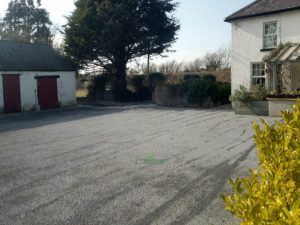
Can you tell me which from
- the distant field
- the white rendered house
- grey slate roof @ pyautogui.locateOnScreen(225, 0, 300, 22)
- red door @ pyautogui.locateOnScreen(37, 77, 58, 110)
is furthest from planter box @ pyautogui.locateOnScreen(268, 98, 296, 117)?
the distant field

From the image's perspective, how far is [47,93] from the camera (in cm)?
2628

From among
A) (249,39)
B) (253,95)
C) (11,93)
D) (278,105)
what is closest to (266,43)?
(249,39)

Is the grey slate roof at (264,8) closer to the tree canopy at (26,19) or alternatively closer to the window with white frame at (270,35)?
the window with white frame at (270,35)

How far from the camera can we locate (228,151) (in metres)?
10.2

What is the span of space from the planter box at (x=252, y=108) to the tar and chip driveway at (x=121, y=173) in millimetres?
3931

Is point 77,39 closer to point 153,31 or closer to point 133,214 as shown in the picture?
point 153,31

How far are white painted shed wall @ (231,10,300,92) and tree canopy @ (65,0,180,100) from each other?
963cm

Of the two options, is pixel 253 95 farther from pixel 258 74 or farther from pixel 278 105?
pixel 258 74

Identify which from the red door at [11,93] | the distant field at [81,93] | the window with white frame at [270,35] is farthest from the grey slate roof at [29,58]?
the window with white frame at [270,35]

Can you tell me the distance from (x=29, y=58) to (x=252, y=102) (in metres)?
16.6

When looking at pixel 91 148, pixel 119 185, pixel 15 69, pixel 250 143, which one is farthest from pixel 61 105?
pixel 119 185

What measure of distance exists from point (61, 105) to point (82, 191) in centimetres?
2167

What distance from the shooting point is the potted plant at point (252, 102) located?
60.7 feet

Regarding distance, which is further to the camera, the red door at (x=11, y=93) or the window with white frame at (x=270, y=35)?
the red door at (x=11, y=93)
